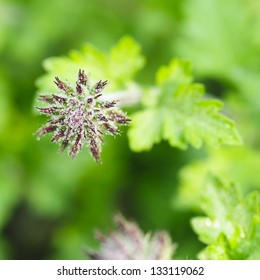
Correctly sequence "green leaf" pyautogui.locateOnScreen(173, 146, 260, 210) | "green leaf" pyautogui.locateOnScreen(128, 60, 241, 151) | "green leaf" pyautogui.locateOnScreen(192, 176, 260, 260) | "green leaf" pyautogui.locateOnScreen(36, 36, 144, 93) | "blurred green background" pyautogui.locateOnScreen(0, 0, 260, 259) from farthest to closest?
"blurred green background" pyautogui.locateOnScreen(0, 0, 260, 259), "green leaf" pyautogui.locateOnScreen(173, 146, 260, 210), "green leaf" pyautogui.locateOnScreen(36, 36, 144, 93), "green leaf" pyautogui.locateOnScreen(128, 60, 241, 151), "green leaf" pyautogui.locateOnScreen(192, 176, 260, 260)

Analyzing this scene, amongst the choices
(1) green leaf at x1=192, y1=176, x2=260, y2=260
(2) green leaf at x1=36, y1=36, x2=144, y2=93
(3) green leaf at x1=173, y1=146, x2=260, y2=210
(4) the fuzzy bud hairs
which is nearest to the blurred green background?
(3) green leaf at x1=173, y1=146, x2=260, y2=210

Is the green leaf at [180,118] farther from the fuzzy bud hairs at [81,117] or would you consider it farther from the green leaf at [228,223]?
the fuzzy bud hairs at [81,117]

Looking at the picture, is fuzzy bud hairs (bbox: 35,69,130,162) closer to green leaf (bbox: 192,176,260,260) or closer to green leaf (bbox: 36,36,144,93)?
green leaf (bbox: 192,176,260,260)

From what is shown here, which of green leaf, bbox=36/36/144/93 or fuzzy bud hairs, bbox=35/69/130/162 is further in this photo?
green leaf, bbox=36/36/144/93

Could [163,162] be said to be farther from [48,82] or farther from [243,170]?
[48,82]

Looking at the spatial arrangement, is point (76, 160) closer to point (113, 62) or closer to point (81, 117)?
point (113, 62)

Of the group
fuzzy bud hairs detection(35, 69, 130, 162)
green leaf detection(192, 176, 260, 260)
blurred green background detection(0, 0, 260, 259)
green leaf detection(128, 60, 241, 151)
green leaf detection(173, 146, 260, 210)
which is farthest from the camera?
blurred green background detection(0, 0, 260, 259)
